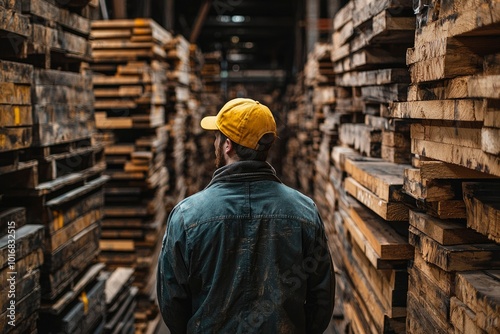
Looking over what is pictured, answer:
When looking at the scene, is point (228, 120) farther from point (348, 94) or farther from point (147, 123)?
point (147, 123)

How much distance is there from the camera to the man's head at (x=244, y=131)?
3061mm

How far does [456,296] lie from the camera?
8.50 ft

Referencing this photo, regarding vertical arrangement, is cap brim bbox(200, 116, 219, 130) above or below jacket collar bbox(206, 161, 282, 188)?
above

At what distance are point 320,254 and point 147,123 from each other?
17.3 ft

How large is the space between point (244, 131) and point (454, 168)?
1.17 m

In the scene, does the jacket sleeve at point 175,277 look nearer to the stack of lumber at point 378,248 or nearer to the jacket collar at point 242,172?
the jacket collar at point 242,172

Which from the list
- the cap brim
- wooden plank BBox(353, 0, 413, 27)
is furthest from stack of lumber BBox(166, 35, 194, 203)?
the cap brim

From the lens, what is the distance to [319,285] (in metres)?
3.16

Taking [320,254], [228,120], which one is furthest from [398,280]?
[228,120]

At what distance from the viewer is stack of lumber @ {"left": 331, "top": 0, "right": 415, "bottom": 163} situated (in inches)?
143

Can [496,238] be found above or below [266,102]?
below

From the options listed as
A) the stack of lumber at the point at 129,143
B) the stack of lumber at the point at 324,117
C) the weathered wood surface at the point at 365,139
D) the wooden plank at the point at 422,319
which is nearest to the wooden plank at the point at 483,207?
the wooden plank at the point at 422,319

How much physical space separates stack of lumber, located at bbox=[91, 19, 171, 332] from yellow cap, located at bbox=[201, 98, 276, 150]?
478 cm

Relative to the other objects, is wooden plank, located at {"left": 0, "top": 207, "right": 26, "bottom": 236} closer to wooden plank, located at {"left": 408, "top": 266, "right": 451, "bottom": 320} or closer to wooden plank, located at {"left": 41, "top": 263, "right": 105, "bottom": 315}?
wooden plank, located at {"left": 41, "top": 263, "right": 105, "bottom": 315}
